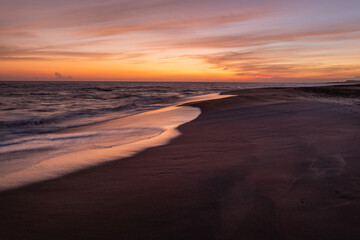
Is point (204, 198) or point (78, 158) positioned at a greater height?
point (204, 198)

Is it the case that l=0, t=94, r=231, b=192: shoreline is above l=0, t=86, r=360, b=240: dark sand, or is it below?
below

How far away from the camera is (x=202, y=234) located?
1.96m

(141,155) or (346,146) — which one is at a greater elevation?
(346,146)

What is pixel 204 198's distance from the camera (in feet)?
8.41

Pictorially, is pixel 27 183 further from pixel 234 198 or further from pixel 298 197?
pixel 298 197

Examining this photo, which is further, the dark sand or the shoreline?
the shoreline

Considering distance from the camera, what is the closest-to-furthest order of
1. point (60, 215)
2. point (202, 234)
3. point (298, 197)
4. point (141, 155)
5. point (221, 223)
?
1. point (202, 234)
2. point (221, 223)
3. point (60, 215)
4. point (298, 197)
5. point (141, 155)

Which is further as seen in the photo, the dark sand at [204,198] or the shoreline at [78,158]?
the shoreline at [78,158]

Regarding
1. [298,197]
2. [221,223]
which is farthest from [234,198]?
[298,197]

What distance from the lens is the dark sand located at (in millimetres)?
2018

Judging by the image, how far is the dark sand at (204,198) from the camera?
2.02 meters

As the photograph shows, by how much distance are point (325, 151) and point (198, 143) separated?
234 cm

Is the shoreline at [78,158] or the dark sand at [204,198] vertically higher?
the dark sand at [204,198]

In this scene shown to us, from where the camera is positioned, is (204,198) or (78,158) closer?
(204,198)
